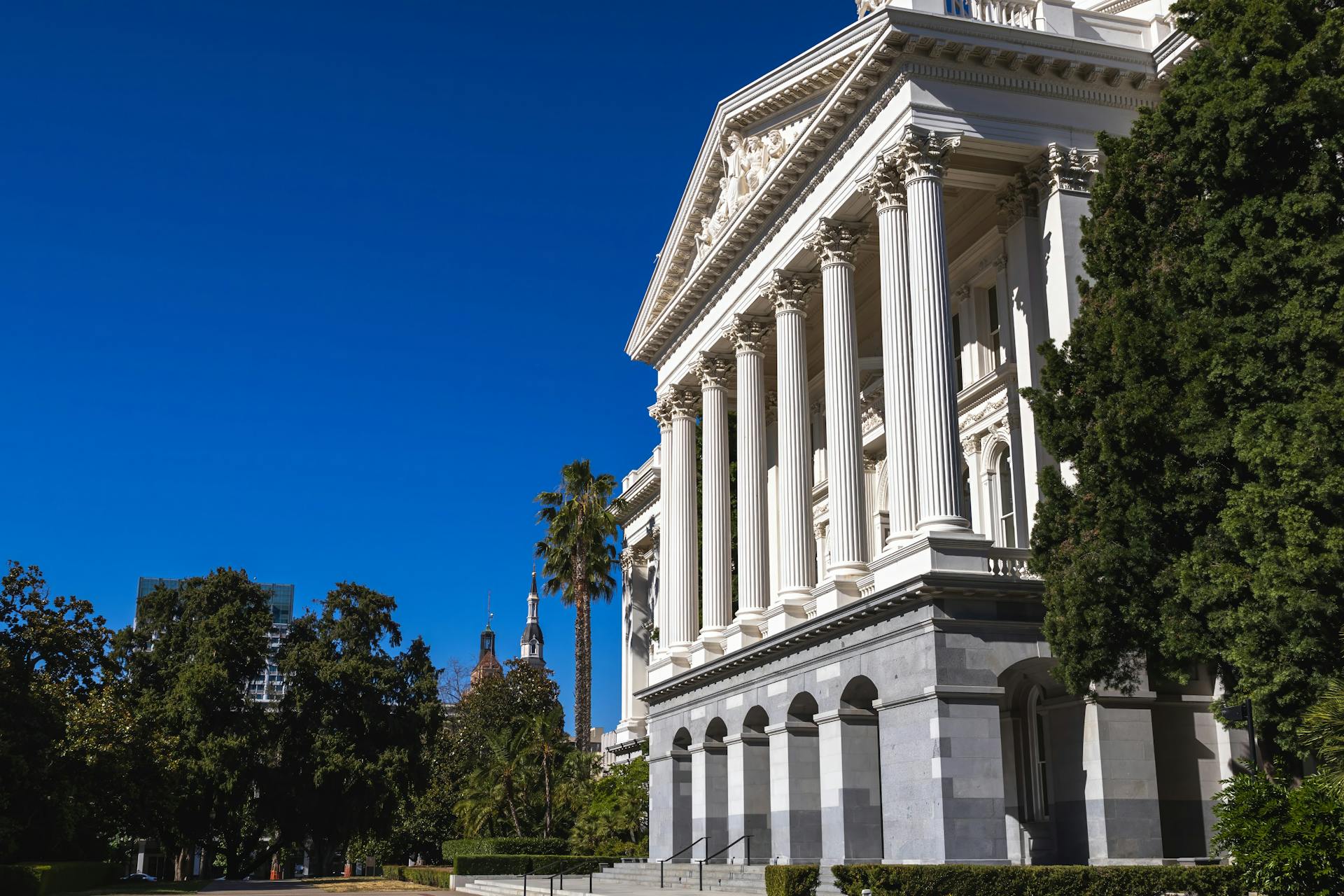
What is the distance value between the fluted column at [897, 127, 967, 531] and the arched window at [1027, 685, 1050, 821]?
4604mm

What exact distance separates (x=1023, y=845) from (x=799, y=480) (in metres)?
10.9

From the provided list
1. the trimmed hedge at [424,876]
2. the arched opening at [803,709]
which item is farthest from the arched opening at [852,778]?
the trimmed hedge at [424,876]

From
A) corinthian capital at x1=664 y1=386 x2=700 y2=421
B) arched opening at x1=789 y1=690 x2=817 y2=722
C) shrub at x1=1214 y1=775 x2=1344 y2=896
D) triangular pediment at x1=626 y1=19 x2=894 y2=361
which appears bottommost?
shrub at x1=1214 y1=775 x2=1344 y2=896

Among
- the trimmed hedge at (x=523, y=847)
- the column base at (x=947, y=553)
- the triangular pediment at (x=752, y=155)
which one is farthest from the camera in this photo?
the trimmed hedge at (x=523, y=847)

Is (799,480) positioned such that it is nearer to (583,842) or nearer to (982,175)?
(982,175)

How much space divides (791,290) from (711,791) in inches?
572

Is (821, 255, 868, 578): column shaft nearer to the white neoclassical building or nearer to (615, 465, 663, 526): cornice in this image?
the white neoclassical building

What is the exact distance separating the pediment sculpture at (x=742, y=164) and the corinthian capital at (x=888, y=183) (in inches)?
224

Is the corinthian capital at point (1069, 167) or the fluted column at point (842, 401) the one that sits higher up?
the corinthian capital at point (1069, 167)

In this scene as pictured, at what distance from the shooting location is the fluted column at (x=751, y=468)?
37.8 metres

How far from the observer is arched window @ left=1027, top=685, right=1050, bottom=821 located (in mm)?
29000

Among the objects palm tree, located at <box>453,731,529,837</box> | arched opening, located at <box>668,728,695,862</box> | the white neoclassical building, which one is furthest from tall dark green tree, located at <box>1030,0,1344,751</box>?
palm tree, located at <box>453,731,529,837</box>

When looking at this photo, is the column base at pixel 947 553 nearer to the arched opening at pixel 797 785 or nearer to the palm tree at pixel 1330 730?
the arched opening at pixel 797 785

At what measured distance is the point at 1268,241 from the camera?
20594 mm
